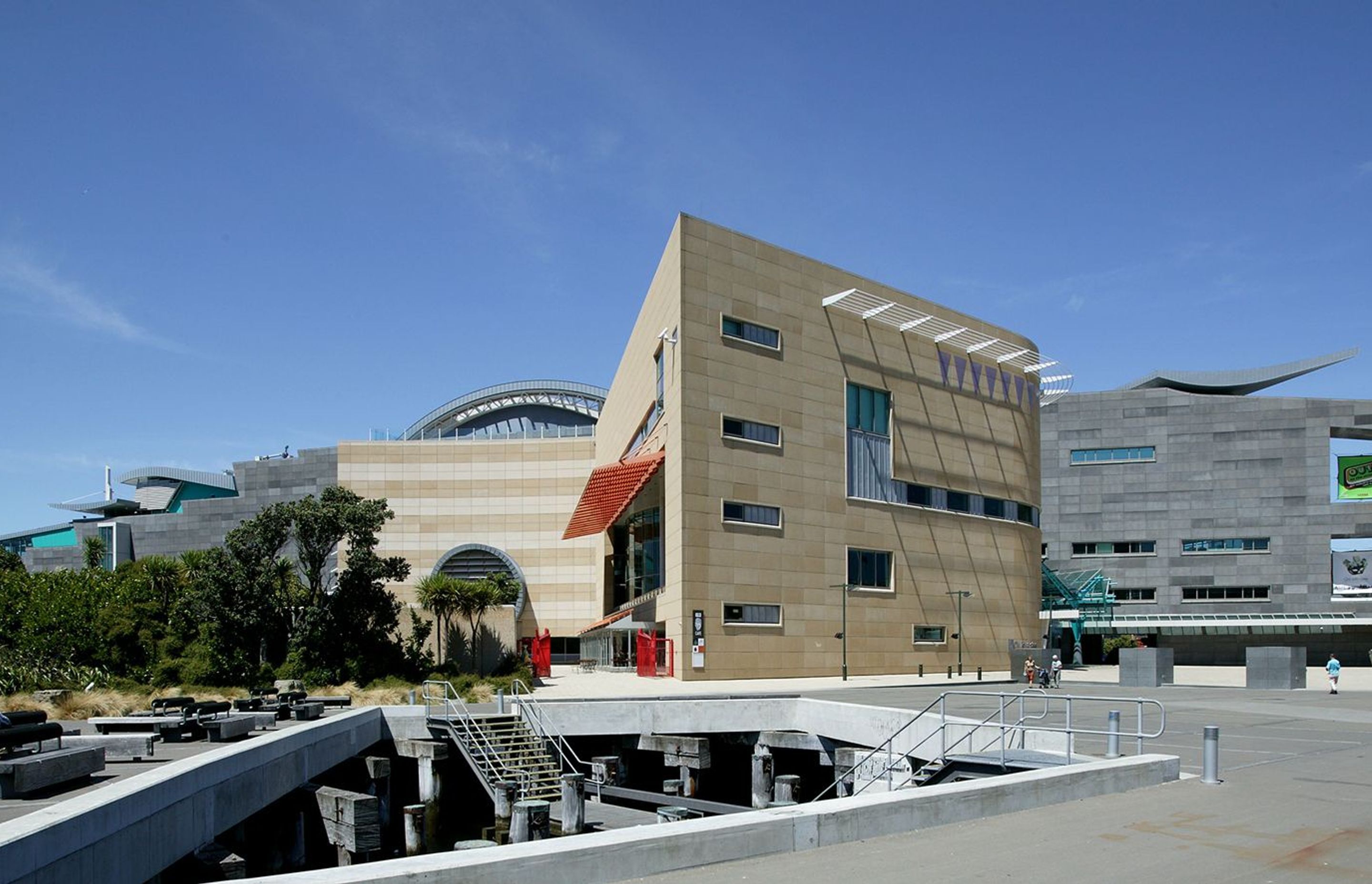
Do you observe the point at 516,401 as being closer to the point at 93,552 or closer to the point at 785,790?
the point at 93,552

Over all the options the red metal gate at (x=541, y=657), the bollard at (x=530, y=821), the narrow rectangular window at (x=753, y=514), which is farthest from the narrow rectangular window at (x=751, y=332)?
the bollard at (x=530, y=821)

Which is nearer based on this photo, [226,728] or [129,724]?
[129,724]

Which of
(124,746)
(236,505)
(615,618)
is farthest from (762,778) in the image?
(236,505)

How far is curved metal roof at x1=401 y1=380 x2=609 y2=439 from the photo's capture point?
97938 mm

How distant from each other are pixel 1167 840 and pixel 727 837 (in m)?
4.88

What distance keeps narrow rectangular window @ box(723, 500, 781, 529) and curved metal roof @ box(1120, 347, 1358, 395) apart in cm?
6029

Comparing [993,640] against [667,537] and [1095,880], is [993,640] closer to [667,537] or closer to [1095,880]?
[667,537]

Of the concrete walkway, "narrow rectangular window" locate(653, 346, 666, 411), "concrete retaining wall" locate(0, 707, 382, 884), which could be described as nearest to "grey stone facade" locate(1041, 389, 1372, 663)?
the concrete walkway

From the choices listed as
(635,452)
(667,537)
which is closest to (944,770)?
(667,537)

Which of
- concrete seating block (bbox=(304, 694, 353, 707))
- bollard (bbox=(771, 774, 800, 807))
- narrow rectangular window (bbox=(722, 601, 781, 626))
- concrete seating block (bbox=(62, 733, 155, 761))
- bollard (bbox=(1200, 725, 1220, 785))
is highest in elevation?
bollard (bbox=(1200, 725, 1220, 785))

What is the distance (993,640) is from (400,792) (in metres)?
37.5

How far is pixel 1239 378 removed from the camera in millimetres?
96500

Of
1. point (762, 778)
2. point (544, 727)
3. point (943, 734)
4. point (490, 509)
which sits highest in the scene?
point (490, 509)

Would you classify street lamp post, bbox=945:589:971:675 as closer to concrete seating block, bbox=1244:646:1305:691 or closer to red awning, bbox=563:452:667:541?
concrete seating block, bbox=1244:646:1305:691
